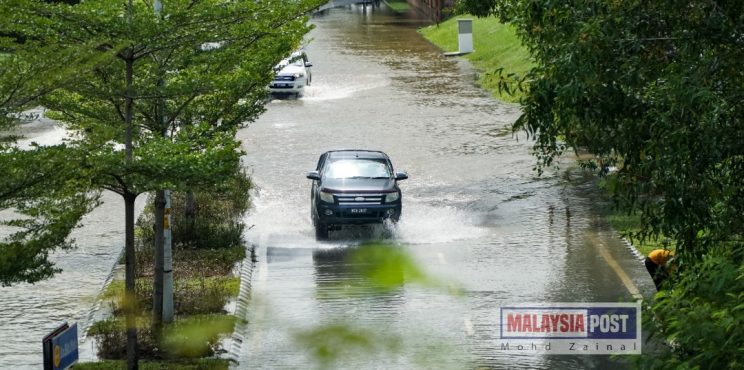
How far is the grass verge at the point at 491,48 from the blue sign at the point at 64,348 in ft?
107

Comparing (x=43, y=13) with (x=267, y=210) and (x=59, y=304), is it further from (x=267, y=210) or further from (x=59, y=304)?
(x=267, y=210)

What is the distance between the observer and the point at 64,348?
12.8 meters

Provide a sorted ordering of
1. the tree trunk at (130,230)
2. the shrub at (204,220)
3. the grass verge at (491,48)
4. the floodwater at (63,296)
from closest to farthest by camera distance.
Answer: the tree trunk at (130,230) < the floodwater at (63,296) < the shrub at (204,220) < the grass verge at (491,48)

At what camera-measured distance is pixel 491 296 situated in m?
20.8

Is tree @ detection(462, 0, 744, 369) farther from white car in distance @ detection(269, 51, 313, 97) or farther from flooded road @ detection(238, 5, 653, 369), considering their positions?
white car in distance @ detection(269, 51, 313, 97)

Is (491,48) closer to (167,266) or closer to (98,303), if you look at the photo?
(98,303)

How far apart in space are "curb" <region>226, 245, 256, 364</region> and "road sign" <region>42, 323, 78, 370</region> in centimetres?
477

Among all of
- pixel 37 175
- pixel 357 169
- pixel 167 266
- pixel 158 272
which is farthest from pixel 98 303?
pixel 37 175

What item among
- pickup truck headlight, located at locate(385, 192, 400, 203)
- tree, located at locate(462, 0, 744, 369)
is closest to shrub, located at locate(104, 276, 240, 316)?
pickup truck headlight, located at locate(385, 192, 400, 203)

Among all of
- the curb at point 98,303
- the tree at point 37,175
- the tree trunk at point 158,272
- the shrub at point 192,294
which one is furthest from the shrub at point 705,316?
the curb at point 98,303

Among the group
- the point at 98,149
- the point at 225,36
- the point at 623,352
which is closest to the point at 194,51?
the point at 225,36

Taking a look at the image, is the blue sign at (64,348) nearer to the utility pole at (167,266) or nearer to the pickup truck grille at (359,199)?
the utility pole at (167,266)

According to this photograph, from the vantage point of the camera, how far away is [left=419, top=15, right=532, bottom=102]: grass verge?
4944 cm

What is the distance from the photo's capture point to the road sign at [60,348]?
12430 millimetres
